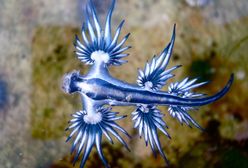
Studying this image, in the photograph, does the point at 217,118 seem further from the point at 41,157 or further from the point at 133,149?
the point at 41,157

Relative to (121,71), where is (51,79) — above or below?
below

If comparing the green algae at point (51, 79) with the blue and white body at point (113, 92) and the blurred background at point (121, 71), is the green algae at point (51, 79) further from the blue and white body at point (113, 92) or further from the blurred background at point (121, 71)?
the blue and white body at point (113, 92)

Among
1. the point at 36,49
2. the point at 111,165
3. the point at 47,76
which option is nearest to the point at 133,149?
the point at 111,165

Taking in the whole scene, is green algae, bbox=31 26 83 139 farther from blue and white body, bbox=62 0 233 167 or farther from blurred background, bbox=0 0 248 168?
blue and white body, bbox=62 0 233 167

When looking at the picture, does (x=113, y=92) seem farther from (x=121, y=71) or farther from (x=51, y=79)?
(x=51, y=79)

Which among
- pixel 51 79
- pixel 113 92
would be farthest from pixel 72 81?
pixel 51 79

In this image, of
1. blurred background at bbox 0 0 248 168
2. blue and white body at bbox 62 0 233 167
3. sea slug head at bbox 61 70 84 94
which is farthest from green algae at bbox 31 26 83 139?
sea slug head at bbox 61 70 84 94
